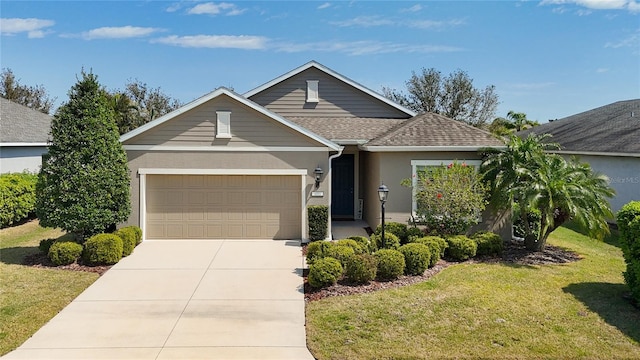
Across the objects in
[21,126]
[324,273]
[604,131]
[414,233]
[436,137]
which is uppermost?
[21,126]

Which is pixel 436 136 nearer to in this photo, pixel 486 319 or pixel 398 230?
pixel 398 230

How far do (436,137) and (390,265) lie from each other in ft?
18.4

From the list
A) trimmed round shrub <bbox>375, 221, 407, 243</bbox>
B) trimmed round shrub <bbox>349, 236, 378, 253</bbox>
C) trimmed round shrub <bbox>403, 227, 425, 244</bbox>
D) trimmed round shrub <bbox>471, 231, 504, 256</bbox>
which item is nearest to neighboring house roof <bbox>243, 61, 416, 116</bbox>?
trimmed round shrub <bbox>375, 221, 407, 243</bbox>

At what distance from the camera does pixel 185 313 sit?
24.0ft

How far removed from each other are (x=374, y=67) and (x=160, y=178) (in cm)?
1837

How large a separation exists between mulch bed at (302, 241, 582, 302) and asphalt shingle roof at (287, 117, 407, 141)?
188 inches

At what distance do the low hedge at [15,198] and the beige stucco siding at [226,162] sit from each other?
544cm

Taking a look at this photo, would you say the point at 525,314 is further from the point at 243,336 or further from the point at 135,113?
the point at 135,113

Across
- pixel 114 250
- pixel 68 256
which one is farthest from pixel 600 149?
pixel 68 256

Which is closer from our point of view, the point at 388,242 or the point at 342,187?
the point at 388,242

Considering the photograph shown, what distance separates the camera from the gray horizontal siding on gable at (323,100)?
56.2 ft

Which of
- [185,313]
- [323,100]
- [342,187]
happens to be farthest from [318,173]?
[185,313]

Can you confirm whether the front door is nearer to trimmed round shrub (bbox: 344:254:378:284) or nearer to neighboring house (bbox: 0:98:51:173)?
trimmed round shrub (bbox: 344:254:378:284)

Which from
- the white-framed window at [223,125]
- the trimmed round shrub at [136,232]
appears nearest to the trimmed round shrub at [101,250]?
the trimmed round shrub at [136,232]
